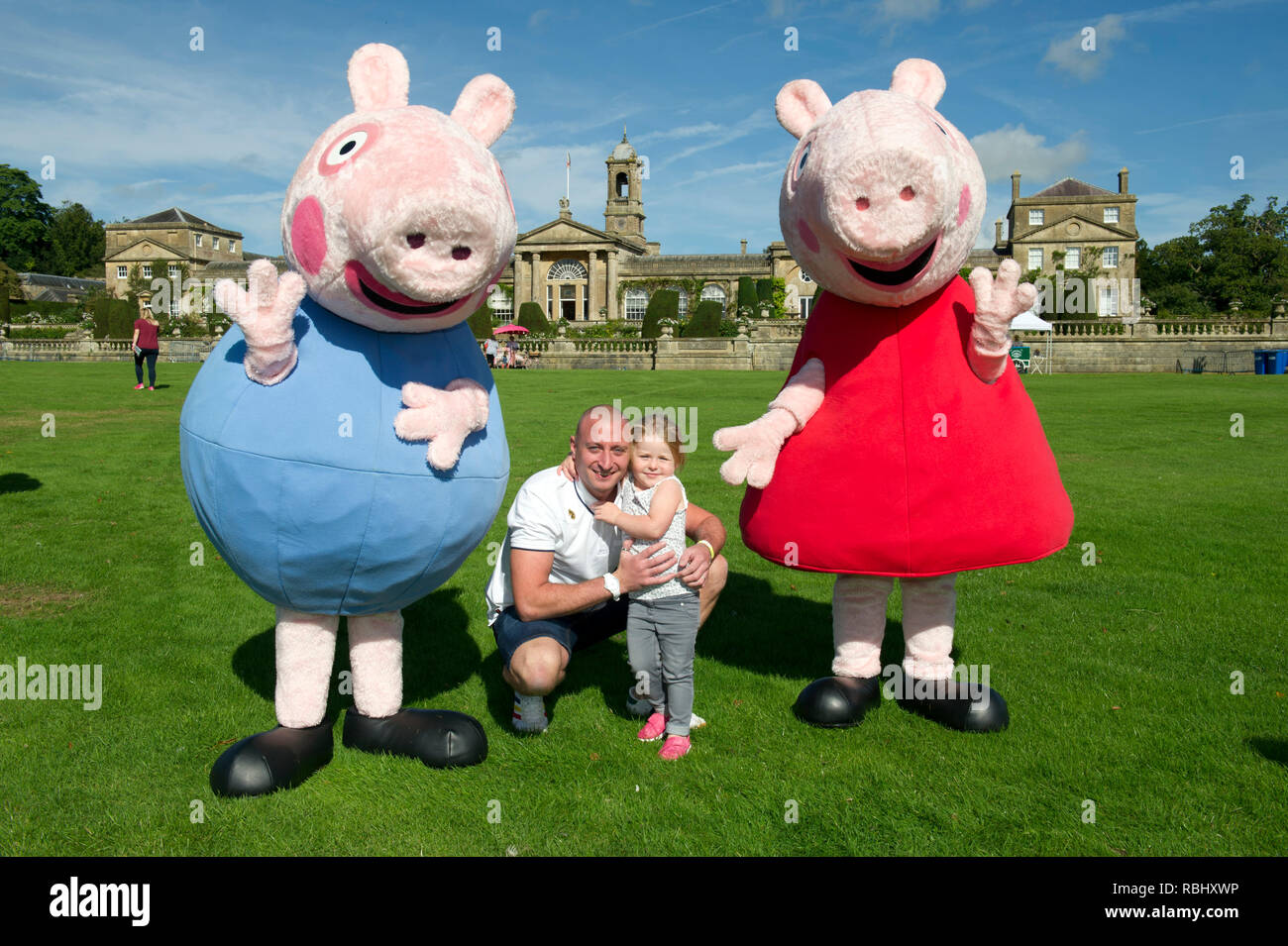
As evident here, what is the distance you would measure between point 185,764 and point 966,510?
10.5 feet

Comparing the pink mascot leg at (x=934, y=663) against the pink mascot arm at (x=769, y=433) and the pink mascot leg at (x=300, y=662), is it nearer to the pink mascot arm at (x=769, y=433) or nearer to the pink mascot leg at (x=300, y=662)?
the pink mascot arm at (x=769, y=433)

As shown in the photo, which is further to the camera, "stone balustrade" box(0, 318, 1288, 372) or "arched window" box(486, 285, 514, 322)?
"arched window" box(486, 285, 514, 322)

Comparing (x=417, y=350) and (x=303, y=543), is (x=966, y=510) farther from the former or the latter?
(x=303, y=543)

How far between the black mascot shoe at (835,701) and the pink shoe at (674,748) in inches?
23.3

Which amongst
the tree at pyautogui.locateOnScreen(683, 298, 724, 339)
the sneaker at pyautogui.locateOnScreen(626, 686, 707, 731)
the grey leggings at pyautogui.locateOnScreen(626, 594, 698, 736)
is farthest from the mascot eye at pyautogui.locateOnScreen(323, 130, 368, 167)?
the tree at pyautogui.locateOnScreen(683, 298, 724, 339)

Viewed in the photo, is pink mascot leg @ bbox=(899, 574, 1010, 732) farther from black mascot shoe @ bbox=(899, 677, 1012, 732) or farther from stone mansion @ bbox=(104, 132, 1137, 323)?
stone mansion @ bbox=(104, 132, 1137, 323)

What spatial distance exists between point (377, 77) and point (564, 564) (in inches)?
81.4

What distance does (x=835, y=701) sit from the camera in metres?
4.00

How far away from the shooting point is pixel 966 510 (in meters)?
3.74

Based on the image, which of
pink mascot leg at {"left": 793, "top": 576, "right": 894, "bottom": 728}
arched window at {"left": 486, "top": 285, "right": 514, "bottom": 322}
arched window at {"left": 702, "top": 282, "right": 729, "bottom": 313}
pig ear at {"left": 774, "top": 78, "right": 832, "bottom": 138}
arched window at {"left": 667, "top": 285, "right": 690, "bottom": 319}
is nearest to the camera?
pig ear at {"left": 774, "top": 78, "right": 832, "bottom": 138}

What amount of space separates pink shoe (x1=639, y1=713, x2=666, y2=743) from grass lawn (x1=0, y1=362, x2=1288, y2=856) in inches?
3.6

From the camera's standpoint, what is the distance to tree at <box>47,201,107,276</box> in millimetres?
81375

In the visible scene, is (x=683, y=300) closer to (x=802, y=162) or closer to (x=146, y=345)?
(x=146, y=345)

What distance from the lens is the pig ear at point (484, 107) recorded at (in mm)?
3332
